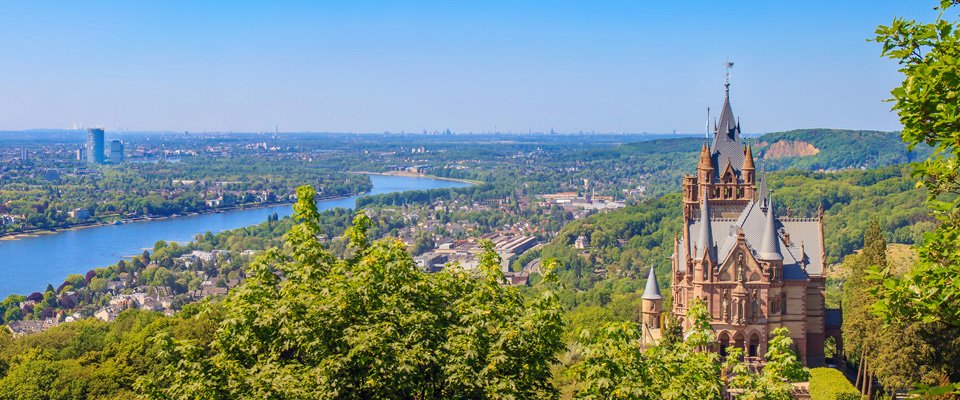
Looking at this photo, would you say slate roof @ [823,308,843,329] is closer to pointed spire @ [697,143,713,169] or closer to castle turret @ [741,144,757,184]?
castle turret @ [741,144,757,184]

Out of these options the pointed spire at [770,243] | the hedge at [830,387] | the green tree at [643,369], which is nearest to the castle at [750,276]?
the pointed spire at [770,243]

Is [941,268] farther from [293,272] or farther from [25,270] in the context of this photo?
[25,270]

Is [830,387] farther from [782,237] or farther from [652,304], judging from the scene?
[652,304]

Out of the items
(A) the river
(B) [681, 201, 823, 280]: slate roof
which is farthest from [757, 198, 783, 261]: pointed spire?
(A) the river

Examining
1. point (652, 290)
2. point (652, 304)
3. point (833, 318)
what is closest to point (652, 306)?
point (652, 304)

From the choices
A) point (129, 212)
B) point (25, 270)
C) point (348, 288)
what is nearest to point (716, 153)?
point (348, 288)

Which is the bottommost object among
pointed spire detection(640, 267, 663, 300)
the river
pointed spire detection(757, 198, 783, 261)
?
the river
